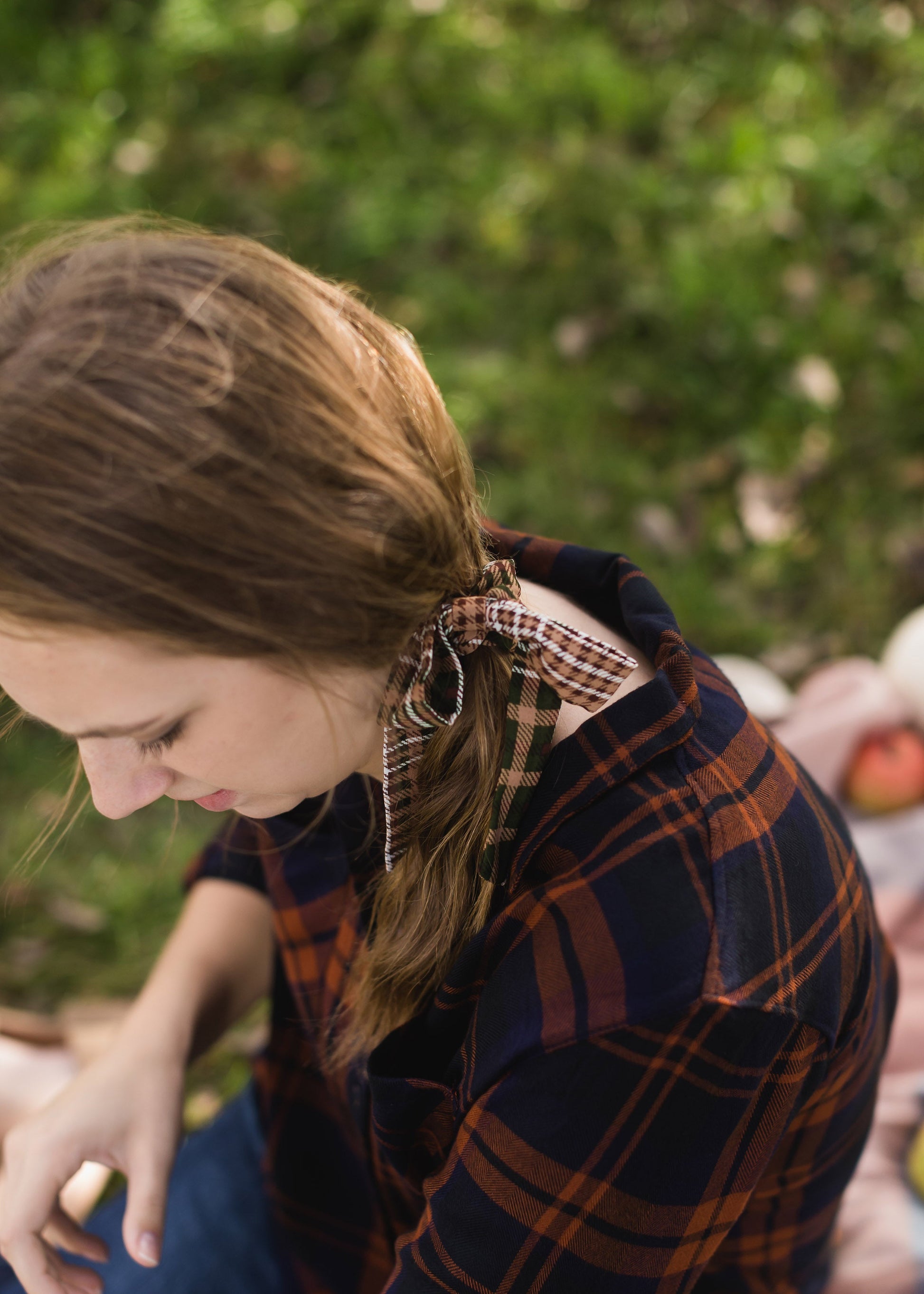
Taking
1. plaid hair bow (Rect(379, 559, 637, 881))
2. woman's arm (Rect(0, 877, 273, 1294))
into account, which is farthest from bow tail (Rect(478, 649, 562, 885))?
woman's arm (Rect(0, 877, 273, 1294))

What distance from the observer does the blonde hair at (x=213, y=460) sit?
2.74 feet

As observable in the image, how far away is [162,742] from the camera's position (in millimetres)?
984

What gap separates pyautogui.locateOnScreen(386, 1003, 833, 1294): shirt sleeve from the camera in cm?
91

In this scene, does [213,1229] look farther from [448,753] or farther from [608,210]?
[608,210]

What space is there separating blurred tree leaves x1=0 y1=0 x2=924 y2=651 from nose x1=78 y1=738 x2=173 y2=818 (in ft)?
6.69

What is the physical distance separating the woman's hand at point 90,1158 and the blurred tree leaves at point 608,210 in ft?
6.29

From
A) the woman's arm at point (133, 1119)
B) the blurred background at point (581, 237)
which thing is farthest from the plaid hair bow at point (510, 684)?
the blurred background at point (581, 237)

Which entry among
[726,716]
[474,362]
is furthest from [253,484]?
[474,362]

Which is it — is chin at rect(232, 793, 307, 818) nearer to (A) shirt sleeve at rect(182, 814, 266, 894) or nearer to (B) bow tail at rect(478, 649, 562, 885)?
(B) bow tail at rect(478, 649, 562, 885)

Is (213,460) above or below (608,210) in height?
below

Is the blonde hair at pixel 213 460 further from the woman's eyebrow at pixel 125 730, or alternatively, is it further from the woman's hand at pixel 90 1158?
the woman's hand at pixel 90 1158

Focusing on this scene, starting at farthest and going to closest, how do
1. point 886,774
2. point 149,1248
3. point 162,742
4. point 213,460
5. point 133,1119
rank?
1. point 886,774
2. point 133,1119
3. point 149,1248
4. point 162,742
5. point 213,460

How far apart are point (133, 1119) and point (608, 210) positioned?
10.2ft

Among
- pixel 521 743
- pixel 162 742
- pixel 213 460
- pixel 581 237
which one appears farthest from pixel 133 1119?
pixel 581 237
